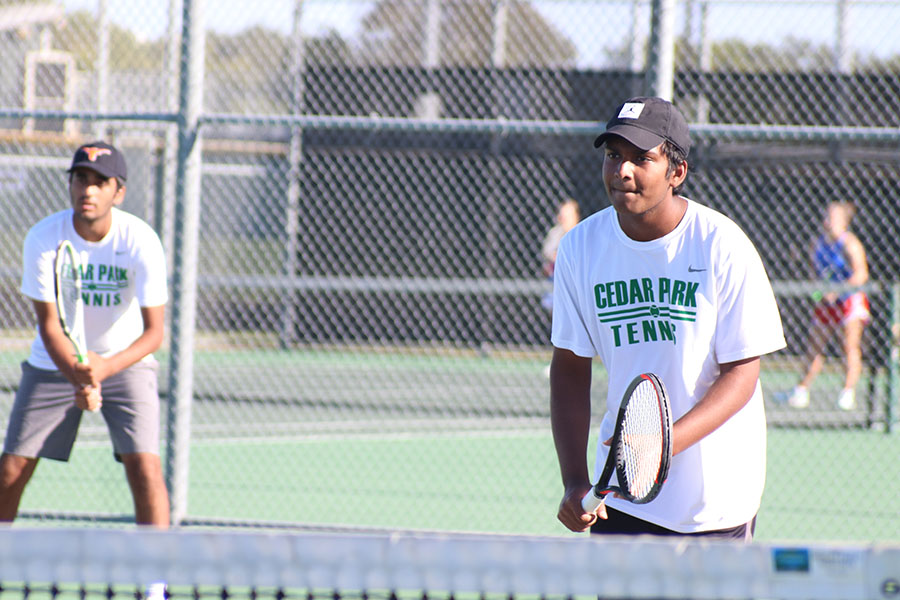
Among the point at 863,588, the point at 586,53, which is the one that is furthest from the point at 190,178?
the point at 586,53

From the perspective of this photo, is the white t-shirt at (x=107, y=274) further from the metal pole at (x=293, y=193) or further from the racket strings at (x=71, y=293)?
the metal pole at (x=293, y=193)

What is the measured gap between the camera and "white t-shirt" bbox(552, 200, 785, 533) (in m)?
2.71

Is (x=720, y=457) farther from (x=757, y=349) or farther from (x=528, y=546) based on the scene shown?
(x=528, y=546)

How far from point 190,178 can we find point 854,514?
407cm

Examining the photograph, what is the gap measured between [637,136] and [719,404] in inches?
26.7

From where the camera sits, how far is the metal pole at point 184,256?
508 centimetres

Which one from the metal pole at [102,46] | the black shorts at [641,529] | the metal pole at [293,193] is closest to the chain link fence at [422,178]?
the metal pole at [293,193]

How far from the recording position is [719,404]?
8.67 ft

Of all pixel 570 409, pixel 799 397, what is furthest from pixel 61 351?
pixel 799 397

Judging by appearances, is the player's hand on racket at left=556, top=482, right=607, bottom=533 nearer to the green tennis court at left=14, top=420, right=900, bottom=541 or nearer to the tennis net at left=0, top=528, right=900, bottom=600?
the tennis net at left=0, top=528, right=900, bottom=600

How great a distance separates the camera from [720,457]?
2744 mm

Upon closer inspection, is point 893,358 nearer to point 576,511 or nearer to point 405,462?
point 405,462

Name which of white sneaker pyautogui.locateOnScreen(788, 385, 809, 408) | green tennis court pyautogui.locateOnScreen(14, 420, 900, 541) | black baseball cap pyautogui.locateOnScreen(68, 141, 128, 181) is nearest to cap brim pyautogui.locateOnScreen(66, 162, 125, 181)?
black baseball cap pyautogui.locateOnScreen(68, 141, 128, 181)

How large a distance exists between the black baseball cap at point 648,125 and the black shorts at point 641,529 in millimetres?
965
